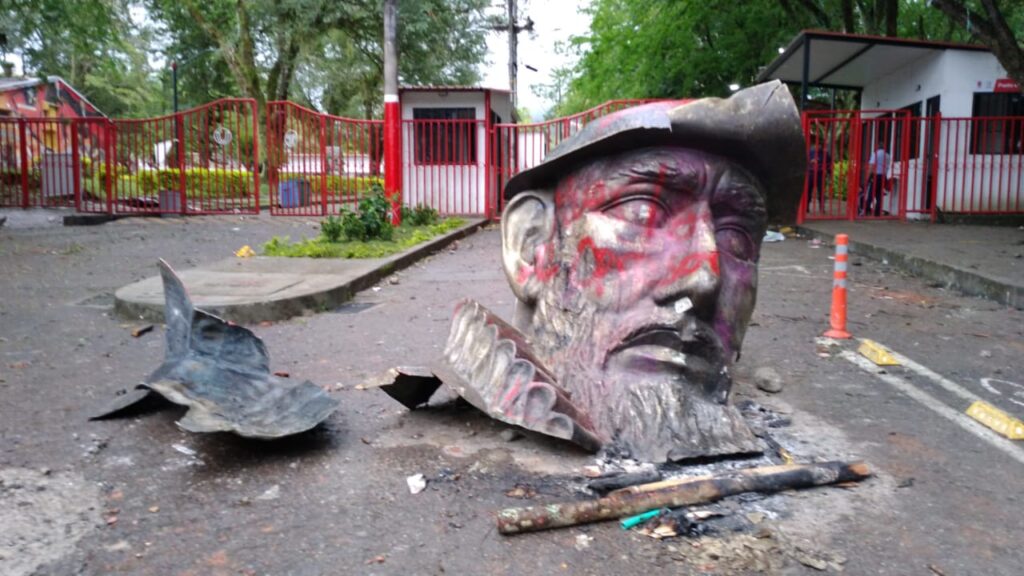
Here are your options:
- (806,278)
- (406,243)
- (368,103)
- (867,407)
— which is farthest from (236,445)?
(368,103)

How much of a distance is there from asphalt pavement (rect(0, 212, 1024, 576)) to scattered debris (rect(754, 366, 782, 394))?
0.21 feet

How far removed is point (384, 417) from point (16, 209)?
18825 millimetres

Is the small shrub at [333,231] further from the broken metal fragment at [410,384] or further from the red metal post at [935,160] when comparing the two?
the red metal post at [935,160]

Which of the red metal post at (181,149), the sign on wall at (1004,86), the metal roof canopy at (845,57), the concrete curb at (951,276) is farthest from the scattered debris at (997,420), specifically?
the red metal post at (181,149)

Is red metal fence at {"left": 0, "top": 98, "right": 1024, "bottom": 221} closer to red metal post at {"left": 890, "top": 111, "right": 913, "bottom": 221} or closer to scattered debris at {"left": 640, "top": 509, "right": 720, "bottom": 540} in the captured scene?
red metal post at {"left": 890, "top": 111, "right": 913, "bottom": 221}

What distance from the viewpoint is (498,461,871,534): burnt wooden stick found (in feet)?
8.83

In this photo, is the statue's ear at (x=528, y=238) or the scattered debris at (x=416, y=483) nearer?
the scattered debris at (x=416, y=483)

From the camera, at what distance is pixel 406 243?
12.0 meters

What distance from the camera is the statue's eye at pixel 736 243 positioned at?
3430mm

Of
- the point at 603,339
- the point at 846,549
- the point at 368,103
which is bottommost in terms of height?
the point at 846,549

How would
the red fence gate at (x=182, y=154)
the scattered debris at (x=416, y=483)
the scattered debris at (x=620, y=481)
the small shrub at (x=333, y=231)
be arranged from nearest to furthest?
the scattered debris at (x=620, y=481) → the scattered debris at (x=416, y=483) → the small shrub at (x=333, y=231) → the red fence gate at (x=182, y=154)

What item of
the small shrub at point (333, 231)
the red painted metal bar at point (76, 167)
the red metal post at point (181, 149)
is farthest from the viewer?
the red painted metal bar at point (76, 167)

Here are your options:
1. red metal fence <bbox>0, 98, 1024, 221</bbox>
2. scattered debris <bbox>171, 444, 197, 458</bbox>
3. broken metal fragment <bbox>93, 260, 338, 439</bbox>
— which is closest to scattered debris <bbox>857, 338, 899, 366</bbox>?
broken metal fragment <bbox>93, 260, 338, 439</bbox>

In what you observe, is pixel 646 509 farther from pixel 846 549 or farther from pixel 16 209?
pixel 16 209
